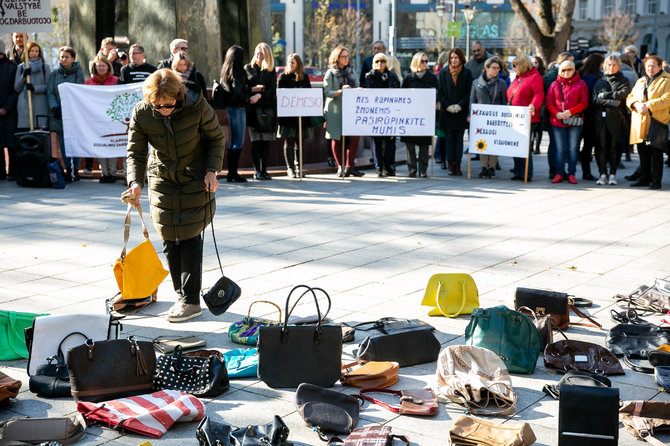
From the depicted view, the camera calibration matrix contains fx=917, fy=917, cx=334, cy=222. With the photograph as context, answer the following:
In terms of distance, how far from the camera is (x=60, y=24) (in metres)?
51.7

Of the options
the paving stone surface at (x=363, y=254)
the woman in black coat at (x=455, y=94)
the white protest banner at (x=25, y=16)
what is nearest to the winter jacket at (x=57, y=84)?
the white protest banner at (x=25, y=16)

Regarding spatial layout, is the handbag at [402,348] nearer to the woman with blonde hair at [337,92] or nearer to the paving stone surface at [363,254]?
the paving stone surface at [363,254]

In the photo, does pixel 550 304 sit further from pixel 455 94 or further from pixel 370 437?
pixel 455 94

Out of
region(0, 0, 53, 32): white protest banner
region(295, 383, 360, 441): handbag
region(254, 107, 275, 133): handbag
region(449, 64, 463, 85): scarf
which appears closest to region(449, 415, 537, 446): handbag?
region(295, 383, 360, 441): handbag

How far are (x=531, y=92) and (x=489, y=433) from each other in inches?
411

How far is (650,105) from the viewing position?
43.5ft

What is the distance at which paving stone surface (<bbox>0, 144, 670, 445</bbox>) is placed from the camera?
5344mm

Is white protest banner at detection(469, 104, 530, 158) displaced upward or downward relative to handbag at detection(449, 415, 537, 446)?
upward

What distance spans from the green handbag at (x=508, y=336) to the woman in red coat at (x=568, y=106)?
873cm

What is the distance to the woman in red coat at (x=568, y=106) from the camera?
46.0 feet

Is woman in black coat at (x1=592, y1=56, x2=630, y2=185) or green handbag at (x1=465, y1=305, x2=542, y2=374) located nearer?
green handbag at (x1=465, y1=305, x2=542, y2=374)

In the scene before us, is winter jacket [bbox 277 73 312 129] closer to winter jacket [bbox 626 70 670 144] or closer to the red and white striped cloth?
winter jacket [bbox 626 70 670 144]

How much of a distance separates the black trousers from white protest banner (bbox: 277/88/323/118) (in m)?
7.46

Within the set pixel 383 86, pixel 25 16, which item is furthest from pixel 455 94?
pixel 25 16
